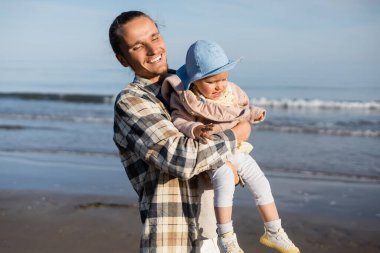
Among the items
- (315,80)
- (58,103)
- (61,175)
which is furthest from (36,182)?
(315,80)

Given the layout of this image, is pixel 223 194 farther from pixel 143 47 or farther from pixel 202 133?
pixel 143 47

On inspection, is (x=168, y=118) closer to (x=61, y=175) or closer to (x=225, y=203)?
(x=225, y=203)

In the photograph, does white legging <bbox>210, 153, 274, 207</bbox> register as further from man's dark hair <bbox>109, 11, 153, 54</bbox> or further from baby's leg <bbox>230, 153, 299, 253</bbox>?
man's dark hair <bbox>109, 11, 153, 54</bbox>

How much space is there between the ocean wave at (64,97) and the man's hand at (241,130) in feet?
65.0

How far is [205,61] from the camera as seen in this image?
233 centimetres

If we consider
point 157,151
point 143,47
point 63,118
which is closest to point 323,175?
point 143,47

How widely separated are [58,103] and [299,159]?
1374cm

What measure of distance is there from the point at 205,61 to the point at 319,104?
1783cm

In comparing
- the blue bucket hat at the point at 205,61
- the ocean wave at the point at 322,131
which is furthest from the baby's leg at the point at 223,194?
the ocean wave at the point at 322,131

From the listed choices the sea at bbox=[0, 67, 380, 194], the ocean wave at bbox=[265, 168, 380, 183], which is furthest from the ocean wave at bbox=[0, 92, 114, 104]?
the ocean wave at bbox=[265, 168, 380, 183]

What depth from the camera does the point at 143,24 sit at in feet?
7.86

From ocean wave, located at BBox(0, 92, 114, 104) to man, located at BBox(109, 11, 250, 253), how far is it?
19.7m

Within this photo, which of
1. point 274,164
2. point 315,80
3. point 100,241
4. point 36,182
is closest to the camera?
point 100,241

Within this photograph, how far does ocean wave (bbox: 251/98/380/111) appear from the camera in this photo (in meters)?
18.6
